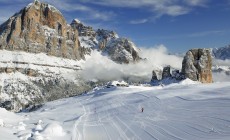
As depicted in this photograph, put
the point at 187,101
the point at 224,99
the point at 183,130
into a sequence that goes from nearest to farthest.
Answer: the point at 183,130 < the point at 224,99 < the point at 187,101

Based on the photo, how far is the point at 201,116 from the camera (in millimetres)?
47562

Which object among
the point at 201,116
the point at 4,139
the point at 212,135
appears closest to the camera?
the point at 4,139

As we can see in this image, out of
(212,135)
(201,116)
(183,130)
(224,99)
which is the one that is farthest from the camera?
(224,99)

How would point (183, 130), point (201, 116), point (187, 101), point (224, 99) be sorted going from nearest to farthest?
point (183, 130), point (201, 116), point (224, 99), point (187, 101)

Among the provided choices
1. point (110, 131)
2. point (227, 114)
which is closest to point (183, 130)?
point (227, 114)

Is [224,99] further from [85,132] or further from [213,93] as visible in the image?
[85,132]

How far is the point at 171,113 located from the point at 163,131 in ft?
43.9

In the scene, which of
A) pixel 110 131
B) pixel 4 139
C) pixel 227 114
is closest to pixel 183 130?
pixel 227 114

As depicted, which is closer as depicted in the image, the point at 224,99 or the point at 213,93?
the point at 224,99

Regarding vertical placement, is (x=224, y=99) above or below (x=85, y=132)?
above

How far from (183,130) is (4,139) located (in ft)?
58.8

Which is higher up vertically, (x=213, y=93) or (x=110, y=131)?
(x=213, y=93)

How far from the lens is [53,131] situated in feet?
143

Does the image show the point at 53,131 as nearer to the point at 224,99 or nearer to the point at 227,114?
the point at 227,114
